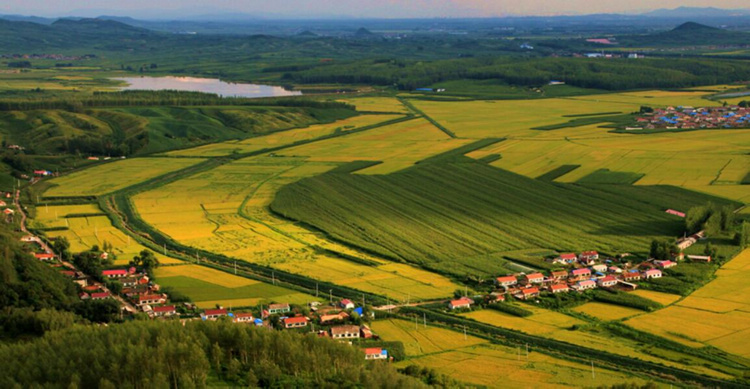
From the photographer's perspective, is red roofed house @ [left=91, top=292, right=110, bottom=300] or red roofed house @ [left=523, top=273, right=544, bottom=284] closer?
red roofed house @ [left=91, top=292, right=110, bottom=300]

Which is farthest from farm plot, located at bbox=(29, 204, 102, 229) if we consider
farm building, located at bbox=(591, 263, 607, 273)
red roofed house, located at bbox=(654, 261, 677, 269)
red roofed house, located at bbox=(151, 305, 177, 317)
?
red roofed house, located at bbox=(654, 261, 677, 269)

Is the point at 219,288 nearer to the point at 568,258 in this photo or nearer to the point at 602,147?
the point at 568,258

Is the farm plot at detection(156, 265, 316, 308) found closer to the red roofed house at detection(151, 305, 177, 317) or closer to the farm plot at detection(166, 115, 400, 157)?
Result: the red roofed house at detection(151, 305, 177, 317)

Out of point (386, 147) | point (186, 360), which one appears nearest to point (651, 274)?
point (186, 360)

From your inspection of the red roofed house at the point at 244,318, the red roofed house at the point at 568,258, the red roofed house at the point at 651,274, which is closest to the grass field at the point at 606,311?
the red roofed house at the point at 651,274

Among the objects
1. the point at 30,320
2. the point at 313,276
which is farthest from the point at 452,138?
the point at 30,320

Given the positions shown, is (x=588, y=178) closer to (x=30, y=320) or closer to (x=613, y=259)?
(x=613, y=259)
